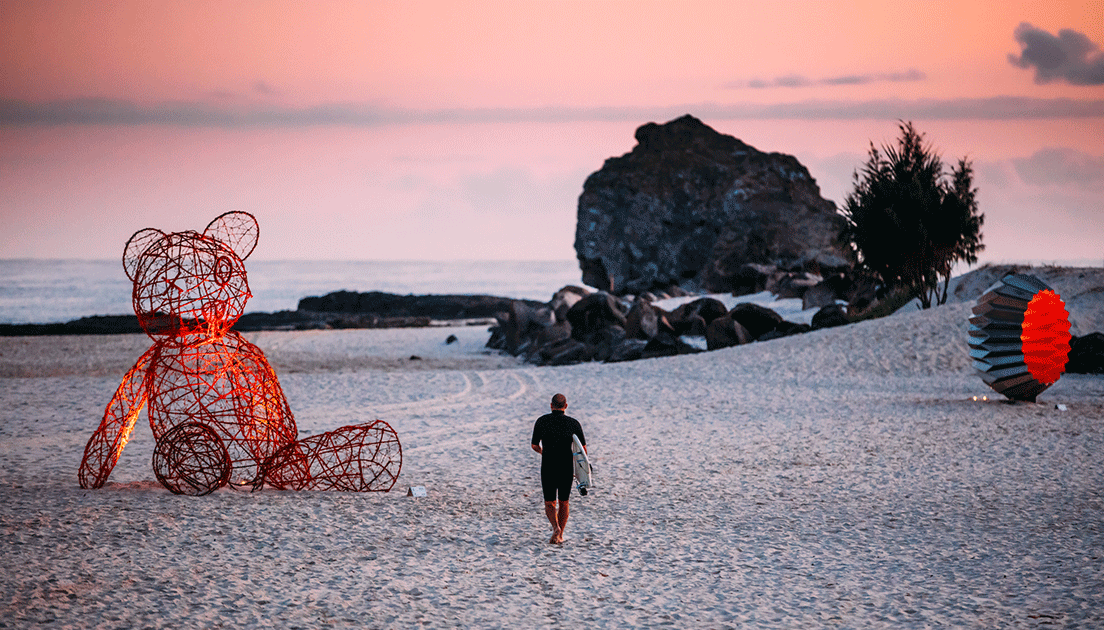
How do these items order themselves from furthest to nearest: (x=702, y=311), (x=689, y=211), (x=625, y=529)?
(x=689, y=211), (x=702, y=311), (x=625, y=529)

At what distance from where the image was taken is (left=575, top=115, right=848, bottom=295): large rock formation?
49.2 metres

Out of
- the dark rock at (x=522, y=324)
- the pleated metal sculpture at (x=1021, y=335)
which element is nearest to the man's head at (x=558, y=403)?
the pleated metal sculpture at (x=1021, y=335)

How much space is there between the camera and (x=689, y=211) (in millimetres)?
54562

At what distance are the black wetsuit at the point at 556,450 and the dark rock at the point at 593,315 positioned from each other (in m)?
17.4

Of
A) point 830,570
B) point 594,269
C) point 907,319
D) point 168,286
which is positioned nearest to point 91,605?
point 168,286

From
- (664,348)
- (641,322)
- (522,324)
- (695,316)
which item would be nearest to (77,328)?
(522,324)

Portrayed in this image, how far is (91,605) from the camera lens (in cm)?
504

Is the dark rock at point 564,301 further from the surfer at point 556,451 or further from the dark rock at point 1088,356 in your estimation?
the surfer at point 556,451

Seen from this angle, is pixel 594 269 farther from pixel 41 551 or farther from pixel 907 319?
pixel 41 551

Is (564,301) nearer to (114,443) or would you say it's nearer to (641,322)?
(641,322)

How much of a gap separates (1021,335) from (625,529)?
8.47 metres

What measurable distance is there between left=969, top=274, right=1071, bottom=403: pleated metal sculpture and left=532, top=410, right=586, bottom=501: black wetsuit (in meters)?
8.84

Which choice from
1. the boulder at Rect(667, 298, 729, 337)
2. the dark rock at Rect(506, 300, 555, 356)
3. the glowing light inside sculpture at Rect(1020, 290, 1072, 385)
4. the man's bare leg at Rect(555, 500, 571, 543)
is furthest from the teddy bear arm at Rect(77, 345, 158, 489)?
the boulder at Rect(667, 298, 729, 337)

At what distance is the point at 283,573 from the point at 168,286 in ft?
9.63
